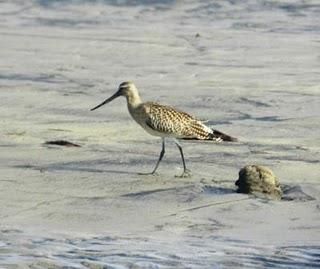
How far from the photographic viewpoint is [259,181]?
9773 millimetres

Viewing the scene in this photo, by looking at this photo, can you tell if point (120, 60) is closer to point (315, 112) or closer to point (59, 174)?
point (315, 112)

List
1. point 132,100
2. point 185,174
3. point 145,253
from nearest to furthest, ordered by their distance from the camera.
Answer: point 145,253
point 185,174
point 132,100

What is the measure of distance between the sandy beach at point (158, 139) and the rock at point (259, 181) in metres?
0.08

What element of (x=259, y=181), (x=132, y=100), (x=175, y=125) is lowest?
(x=259, y=181)

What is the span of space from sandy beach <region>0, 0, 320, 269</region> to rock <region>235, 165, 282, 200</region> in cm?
8

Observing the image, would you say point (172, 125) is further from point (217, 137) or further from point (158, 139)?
point (158, 139)

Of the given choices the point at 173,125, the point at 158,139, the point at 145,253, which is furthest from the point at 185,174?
the point at 145,253

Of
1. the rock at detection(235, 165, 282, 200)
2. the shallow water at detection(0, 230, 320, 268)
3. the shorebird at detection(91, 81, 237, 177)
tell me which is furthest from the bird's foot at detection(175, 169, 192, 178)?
the shallow water at detection(0, 230, 320, 268)

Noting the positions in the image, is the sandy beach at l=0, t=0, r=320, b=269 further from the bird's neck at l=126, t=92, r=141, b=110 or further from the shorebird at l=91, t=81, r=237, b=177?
the bird's neck at l=126, t=92, r=141, b=110

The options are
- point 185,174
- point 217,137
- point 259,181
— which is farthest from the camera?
point 217,137

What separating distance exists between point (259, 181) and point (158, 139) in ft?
8.70

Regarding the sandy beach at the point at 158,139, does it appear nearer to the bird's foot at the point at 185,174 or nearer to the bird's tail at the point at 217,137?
the bird's foot at the point at 185,174

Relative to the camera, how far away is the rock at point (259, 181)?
32.0 feet

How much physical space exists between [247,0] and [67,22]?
283cm
